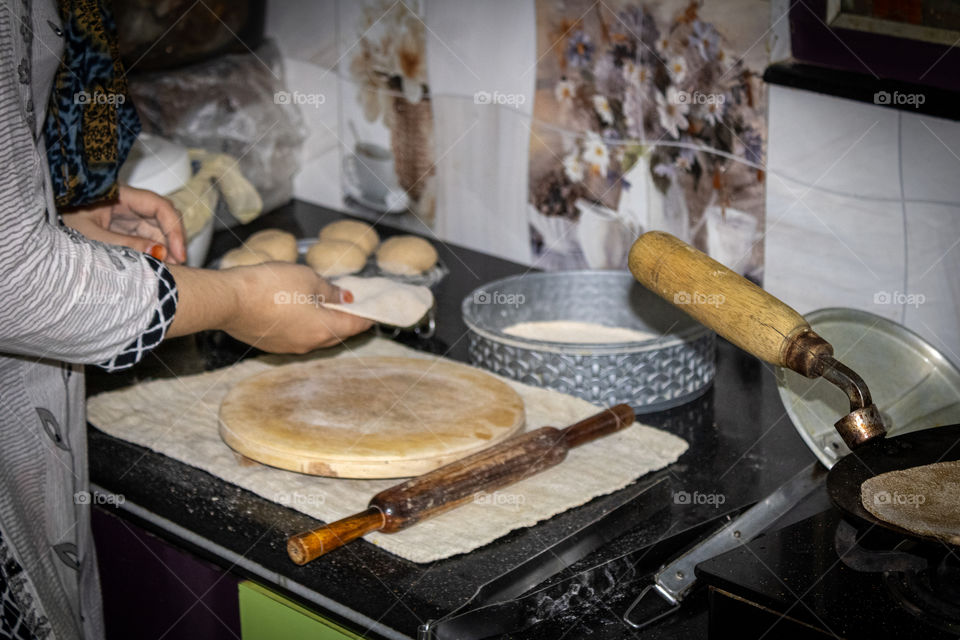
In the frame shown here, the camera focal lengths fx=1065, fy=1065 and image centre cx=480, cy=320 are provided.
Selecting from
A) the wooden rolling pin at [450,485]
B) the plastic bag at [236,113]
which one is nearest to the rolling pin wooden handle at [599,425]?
the wooden rolling pin at [450,485]

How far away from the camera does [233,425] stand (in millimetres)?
1064

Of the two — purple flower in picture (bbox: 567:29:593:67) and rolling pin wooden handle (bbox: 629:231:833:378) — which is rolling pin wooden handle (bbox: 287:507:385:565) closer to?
rolling pin wooden handle (bbox: 629:231:833:378)

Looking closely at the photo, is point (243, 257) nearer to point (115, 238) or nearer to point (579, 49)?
point (115, 238)

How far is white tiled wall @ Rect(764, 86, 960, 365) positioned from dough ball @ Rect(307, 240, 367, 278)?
57 centimetres

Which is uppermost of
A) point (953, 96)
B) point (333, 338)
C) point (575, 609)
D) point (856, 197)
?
point (953, 96)

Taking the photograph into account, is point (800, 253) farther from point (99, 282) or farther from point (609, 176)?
point (99, 282)

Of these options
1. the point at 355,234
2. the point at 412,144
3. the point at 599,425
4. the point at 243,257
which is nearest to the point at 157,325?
the point at 599,425

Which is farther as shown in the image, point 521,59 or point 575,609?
point 521,59

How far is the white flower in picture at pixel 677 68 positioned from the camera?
1.35 meters

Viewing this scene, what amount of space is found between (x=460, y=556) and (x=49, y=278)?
404 millimetres

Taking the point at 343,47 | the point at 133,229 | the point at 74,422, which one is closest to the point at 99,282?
the point at 74,422

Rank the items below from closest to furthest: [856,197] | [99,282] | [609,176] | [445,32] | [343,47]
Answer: [99,282] < [856,197] < [609,176] < [445,32] < [343,47]

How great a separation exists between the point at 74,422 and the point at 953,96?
94 cm

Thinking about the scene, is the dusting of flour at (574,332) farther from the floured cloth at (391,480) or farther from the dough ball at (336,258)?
the dough ball at (336,258)
